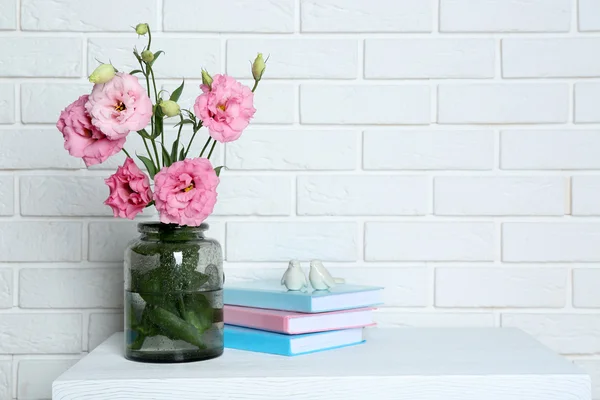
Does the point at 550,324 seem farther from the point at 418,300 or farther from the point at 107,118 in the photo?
the point at 107,118

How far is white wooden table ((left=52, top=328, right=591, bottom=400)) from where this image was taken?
1029mm

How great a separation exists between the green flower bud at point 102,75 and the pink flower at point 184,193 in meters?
0.16

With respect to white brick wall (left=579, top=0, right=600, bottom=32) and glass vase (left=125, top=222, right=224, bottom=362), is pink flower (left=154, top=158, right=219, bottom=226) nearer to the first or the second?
glass vase (left=125, top=222, right=224, bottom=362)

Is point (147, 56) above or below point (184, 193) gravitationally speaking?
above

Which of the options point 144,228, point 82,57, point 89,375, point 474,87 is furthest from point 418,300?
point 82,57

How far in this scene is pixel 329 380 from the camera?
3.43 ft

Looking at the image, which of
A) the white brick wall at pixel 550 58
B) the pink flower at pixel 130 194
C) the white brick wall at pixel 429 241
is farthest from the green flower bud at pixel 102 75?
the white brick wall at pixel 550 58

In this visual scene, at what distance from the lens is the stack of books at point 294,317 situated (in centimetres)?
121

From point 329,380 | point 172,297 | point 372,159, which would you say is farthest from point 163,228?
point 372,159

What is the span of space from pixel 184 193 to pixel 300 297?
265 mm

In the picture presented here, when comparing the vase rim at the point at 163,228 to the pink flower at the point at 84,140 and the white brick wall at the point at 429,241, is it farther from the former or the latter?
the white brick wall at the point at 429,241

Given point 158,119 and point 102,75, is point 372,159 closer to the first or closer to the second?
→ point 158,119

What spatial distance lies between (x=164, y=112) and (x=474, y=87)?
672 mm

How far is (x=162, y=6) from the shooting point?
1.49m
